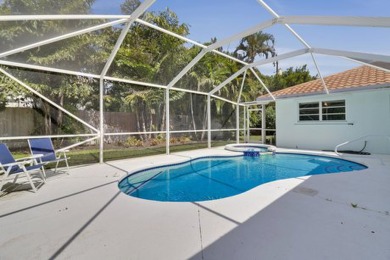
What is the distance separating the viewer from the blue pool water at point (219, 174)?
5332mm

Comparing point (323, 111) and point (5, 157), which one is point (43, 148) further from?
point (323, 111)

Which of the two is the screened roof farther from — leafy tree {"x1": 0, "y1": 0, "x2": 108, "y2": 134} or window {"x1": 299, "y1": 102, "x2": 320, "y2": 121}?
window {"x1": 299, "y1": 102, "x2": 320, "y2": 121}

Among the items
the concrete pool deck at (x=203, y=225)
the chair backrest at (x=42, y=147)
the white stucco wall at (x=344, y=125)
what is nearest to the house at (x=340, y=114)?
the white stucco wall at (x=344, y=125)

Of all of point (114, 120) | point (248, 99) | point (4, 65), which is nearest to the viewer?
point (4, 65)

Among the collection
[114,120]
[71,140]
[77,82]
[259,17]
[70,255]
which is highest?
[259,17]

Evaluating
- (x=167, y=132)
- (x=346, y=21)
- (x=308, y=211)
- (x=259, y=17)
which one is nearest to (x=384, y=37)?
(x=346, y=21)

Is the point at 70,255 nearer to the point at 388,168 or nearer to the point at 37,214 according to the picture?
the point at 37,214

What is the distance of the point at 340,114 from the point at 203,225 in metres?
10.2

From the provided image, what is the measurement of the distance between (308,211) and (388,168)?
A: 4.81m

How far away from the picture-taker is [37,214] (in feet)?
11.0

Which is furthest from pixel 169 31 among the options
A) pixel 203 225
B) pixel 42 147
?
pixel 203 225

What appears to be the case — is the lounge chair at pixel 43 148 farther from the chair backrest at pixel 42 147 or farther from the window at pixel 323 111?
the window at pixel 323 111

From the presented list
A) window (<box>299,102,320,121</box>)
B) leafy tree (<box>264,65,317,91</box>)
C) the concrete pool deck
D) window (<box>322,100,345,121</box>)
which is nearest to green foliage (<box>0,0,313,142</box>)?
the concrete pool deck

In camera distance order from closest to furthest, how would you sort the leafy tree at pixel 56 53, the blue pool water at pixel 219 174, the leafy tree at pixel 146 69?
the leafy tree at pixel 56 53 < the blue pool water at pixel 219 174 < the leafy tree at pixel 146 69
